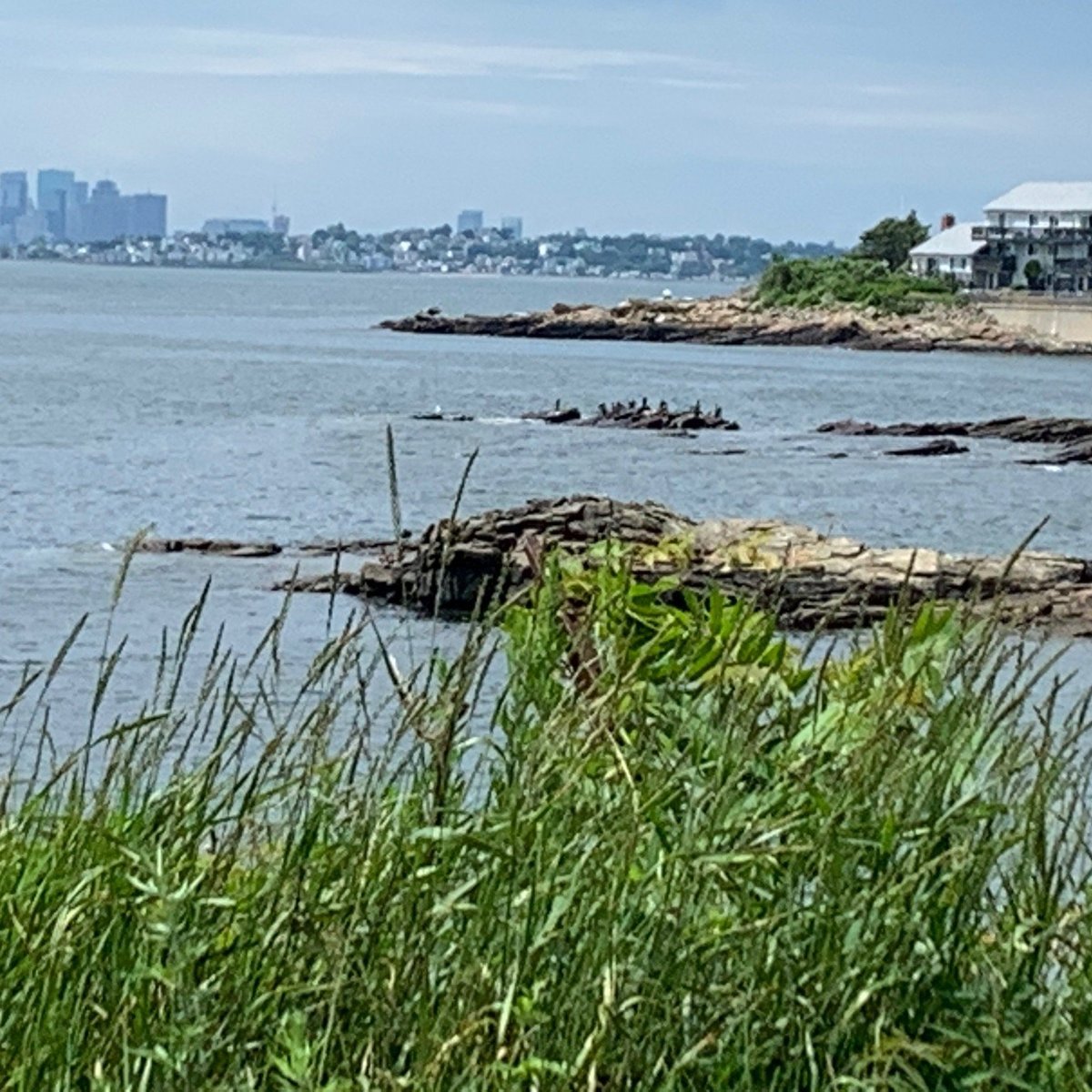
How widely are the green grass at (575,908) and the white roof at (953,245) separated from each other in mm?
169646

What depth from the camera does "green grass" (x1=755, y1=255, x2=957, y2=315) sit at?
151250 millimetres

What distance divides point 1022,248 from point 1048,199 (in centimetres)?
460

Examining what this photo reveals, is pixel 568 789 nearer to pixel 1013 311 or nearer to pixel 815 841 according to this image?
pixel 815 841

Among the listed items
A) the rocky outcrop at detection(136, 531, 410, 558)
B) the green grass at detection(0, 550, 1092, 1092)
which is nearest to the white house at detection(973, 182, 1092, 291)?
the rocky outcrop at detection(136, 531, 410, 558)

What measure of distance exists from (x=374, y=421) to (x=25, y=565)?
37.1m

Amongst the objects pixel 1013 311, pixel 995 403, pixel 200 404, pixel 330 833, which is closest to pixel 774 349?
pixel 1013 311

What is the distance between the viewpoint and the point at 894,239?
185 metres

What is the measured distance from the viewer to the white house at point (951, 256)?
171750 millimetres

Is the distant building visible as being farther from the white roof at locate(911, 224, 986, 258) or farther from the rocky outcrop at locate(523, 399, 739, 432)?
the rocky outcrop at locate(523, 399, 739, 432)

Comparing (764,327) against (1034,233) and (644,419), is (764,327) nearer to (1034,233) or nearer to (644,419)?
(1034,233)

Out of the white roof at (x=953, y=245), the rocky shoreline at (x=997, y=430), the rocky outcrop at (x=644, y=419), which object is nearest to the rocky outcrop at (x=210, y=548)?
the rocky outcrop at (x=644, y=419)

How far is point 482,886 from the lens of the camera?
5.07 metres

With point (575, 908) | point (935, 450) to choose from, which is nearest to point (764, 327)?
point (935, 450)

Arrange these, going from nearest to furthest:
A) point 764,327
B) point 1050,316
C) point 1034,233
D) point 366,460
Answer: point 366,460 < point 1050,316 < point 764,327 < point 1034,233
